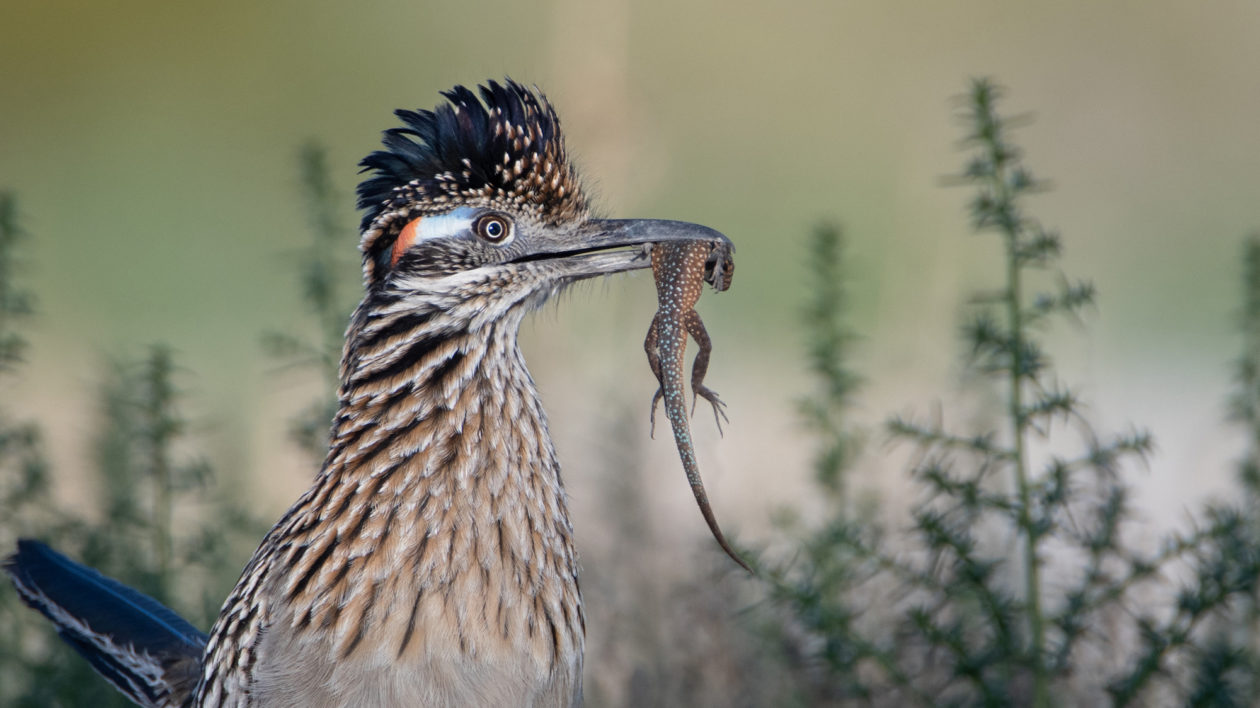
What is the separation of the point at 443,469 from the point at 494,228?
681 mm

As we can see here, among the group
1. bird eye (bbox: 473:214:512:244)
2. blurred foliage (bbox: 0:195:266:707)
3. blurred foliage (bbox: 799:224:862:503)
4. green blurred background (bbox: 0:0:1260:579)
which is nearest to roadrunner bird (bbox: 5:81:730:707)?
bird eye (bbox: 473:214:512:244)

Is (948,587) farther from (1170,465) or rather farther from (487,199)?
(1170,465)

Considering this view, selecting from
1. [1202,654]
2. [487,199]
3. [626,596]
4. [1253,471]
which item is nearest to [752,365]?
[626,596]

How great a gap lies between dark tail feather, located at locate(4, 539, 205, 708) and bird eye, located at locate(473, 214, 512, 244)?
5.48 feet

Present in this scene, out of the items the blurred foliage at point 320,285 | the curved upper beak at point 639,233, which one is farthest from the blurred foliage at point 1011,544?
the blurred foliage at point 320,285

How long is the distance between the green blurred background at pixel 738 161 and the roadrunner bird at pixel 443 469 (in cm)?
313

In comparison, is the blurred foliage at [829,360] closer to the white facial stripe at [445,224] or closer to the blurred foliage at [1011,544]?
the blurred foliage at [1011,544]

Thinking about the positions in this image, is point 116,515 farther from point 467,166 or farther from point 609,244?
point 609,244

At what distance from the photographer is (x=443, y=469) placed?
11.1 ft

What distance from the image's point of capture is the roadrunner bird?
3275 mm

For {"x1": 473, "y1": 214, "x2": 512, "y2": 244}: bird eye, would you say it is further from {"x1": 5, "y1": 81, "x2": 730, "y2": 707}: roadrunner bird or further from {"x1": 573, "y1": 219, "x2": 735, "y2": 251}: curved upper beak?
{"x1": 573, "y1": 219, "x2": 735, "y2": 251}: curved upper beak

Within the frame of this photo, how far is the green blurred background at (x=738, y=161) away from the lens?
7.08 m

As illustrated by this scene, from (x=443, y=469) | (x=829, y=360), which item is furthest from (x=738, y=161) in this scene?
(x=443, y=469)

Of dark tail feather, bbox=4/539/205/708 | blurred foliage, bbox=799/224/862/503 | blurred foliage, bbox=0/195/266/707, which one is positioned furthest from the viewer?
blurred foliage, bbox=0/195/266/707
